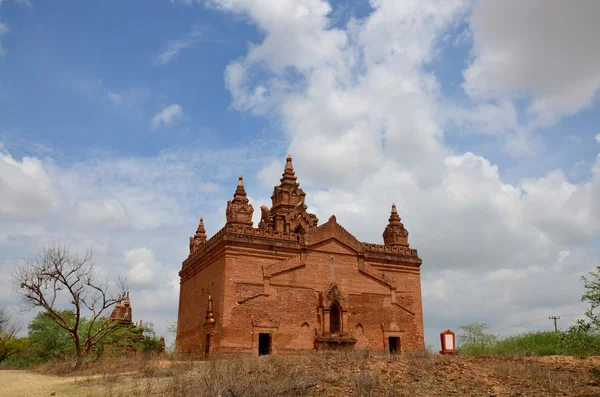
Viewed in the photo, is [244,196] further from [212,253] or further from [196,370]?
[196,370]

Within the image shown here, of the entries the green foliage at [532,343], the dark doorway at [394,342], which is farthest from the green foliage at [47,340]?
the green foliage at [532,343]

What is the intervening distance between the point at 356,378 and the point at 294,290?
12933 millimetres

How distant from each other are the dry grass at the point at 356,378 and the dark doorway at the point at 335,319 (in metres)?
7.57

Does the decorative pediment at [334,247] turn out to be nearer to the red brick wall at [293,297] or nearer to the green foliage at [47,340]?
the red brick wall at [293,297]

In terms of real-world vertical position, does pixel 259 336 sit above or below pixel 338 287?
below

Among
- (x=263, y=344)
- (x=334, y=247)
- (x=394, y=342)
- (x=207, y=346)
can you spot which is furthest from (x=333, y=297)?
(x=207, y=346)

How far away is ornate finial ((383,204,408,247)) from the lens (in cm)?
3503

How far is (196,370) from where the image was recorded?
65.5 feet

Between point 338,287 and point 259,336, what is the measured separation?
526 centimetres

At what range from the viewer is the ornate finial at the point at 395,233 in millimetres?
35031

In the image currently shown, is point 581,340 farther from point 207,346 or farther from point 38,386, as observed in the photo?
point 38,386

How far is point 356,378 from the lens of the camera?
51.9 ft

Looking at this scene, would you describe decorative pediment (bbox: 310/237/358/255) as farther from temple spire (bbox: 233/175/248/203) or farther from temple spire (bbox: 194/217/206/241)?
temple spire (bbox: 194/217/206/241)

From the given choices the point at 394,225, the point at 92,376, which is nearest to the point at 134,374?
the point at 92,376
